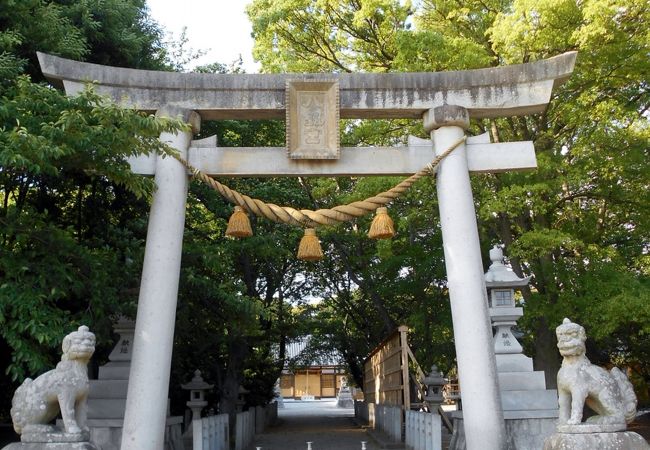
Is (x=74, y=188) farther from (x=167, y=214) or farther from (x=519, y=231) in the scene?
(x=519, y=231)

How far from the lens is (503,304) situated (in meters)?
10.0

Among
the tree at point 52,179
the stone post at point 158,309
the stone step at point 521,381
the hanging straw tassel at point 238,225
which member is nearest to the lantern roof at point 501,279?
the stone step at point 521,381

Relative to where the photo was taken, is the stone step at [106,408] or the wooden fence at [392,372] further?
the wooden fence at [392,372]

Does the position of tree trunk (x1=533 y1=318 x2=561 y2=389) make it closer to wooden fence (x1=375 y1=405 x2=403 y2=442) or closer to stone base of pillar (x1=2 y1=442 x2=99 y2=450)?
wooden fence (x1=375 y1=405 x2=403 y2=442)

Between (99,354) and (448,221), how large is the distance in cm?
697

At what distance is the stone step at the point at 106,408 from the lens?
7.78m

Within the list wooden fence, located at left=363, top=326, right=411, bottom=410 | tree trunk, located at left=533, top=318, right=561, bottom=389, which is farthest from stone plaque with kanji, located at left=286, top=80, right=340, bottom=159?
tree trunk, located at left=533, top=318, right=561, bottom=389

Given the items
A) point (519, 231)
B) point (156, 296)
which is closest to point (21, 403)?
point (156, 296)

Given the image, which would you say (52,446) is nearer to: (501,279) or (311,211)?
(311,211)

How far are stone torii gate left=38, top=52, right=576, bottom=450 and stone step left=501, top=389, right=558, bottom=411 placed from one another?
187 centimetres

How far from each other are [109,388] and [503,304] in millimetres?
6417

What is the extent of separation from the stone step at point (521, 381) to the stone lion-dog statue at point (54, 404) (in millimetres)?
5976

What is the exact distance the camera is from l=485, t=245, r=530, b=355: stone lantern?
937 cm

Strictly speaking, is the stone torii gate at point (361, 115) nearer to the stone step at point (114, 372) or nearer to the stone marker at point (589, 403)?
the stone marker at point (589, 403)
